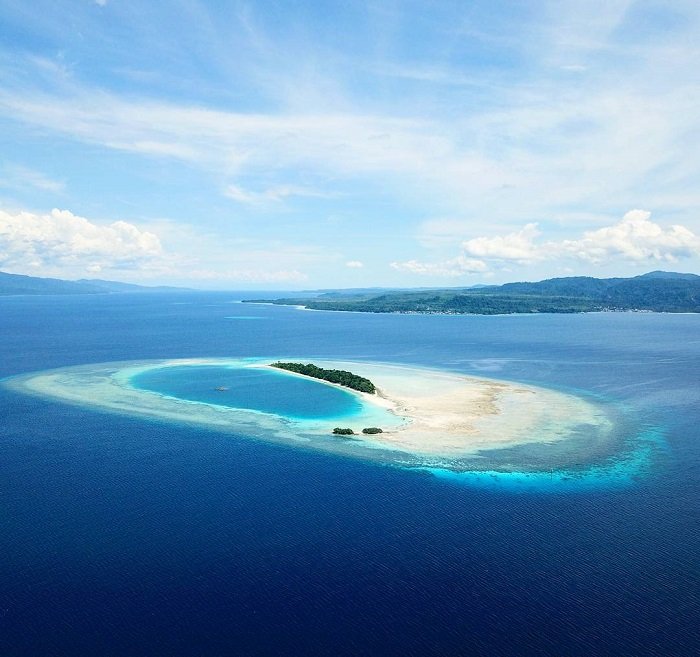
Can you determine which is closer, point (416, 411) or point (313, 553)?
point (313, 553)

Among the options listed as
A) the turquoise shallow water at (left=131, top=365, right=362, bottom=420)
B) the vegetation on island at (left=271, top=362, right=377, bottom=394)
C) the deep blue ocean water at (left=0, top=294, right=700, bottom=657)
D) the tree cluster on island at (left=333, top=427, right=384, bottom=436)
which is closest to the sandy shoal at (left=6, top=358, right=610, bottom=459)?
the tree cluster on island at (left=333, top=427, right=384, bottom=436)

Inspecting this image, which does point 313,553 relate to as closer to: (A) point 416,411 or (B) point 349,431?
(B) point 349,431

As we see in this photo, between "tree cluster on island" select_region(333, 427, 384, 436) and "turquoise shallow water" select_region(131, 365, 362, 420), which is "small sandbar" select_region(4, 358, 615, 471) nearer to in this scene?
"tree cluster on island" select_region(333, 427, 384, 436)

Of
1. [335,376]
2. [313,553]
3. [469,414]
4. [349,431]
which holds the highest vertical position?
[335,376]

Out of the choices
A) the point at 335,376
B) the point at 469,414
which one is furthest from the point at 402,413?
the point at 335,376

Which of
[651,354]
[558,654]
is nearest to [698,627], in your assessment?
[558,654]

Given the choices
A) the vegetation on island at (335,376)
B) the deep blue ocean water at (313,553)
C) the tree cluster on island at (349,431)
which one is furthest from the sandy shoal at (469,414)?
the deep blue ocean water at (313,553)
